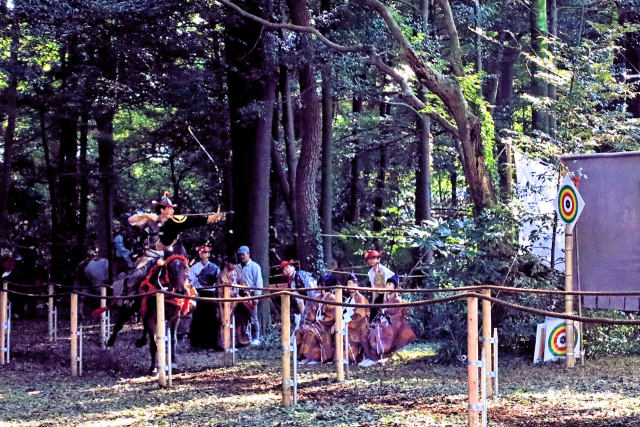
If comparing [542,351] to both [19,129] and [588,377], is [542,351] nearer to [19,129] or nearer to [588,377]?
[588,377]

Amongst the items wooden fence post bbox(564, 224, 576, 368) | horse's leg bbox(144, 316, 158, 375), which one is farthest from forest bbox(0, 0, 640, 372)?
horse's leg bbox(144, 316, 158, 375)

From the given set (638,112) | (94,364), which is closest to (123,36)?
(94,364)

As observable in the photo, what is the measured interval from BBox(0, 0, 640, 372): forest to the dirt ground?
1933 mm

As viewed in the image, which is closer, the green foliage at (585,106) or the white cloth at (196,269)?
the green foliage at (585,106)

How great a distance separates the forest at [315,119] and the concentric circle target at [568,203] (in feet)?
3.67

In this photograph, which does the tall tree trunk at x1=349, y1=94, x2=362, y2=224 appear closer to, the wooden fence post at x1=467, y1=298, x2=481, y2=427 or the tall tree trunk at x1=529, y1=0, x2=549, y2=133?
the tall tree trunk at x1=529, y1=0, x2=549, y2=133

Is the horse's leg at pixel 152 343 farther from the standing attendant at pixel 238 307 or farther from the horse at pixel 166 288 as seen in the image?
the standing attendant at pixel 238 307

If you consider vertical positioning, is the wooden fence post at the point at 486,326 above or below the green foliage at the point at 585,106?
below

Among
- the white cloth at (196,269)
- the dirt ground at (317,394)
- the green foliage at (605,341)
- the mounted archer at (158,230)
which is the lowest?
the dirt ground at (317,394)

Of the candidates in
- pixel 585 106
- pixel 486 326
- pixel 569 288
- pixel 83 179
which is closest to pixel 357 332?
pixel 569 288

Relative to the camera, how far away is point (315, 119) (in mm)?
21062

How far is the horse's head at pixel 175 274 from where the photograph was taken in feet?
46.3

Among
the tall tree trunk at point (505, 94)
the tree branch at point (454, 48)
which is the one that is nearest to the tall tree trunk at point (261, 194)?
the tree branch at point (454, 48)

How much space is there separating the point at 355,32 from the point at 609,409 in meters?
13.1
